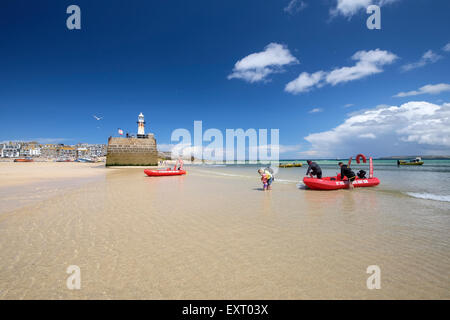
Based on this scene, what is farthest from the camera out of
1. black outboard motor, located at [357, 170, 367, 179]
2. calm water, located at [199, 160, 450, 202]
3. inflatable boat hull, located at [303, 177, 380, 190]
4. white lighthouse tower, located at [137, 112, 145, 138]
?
white lighthouse tower, located at [137, 112, 145, 138]

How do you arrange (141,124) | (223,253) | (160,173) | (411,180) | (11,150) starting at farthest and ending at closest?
(11,150) → (141,124) → (160,173) → (411,180) → (223,253)

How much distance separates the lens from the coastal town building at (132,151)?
135 ft

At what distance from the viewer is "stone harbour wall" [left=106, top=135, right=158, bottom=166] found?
Answer: 135ft

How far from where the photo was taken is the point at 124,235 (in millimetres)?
4617

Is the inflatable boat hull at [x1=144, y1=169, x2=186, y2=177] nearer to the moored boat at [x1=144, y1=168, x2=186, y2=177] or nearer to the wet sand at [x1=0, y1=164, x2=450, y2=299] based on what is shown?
the moored boat at [x1=144, y1=168, x2=186, y2=177]

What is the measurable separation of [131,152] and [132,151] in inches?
11.5

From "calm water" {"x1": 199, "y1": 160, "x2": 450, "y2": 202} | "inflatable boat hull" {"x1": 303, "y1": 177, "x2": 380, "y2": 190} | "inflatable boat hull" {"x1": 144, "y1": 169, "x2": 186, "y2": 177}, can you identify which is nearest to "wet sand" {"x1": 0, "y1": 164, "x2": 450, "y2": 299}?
"inflatable boat hull" {"x1": 303, "y1": 177, "x2": 380, "y2": 190}

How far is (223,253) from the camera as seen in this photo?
3.70 m

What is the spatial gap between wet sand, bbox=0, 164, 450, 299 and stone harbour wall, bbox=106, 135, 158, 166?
124ft

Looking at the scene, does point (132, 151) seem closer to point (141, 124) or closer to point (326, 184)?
point (141, 124)

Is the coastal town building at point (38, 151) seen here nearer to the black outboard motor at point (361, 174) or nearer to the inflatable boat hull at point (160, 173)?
the inflatable boat hull at point (160, 173)

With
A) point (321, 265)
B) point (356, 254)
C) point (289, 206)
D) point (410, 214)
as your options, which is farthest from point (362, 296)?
point (410, 214)

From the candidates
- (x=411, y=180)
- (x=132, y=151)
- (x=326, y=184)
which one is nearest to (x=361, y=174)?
(x=326, y=184)
